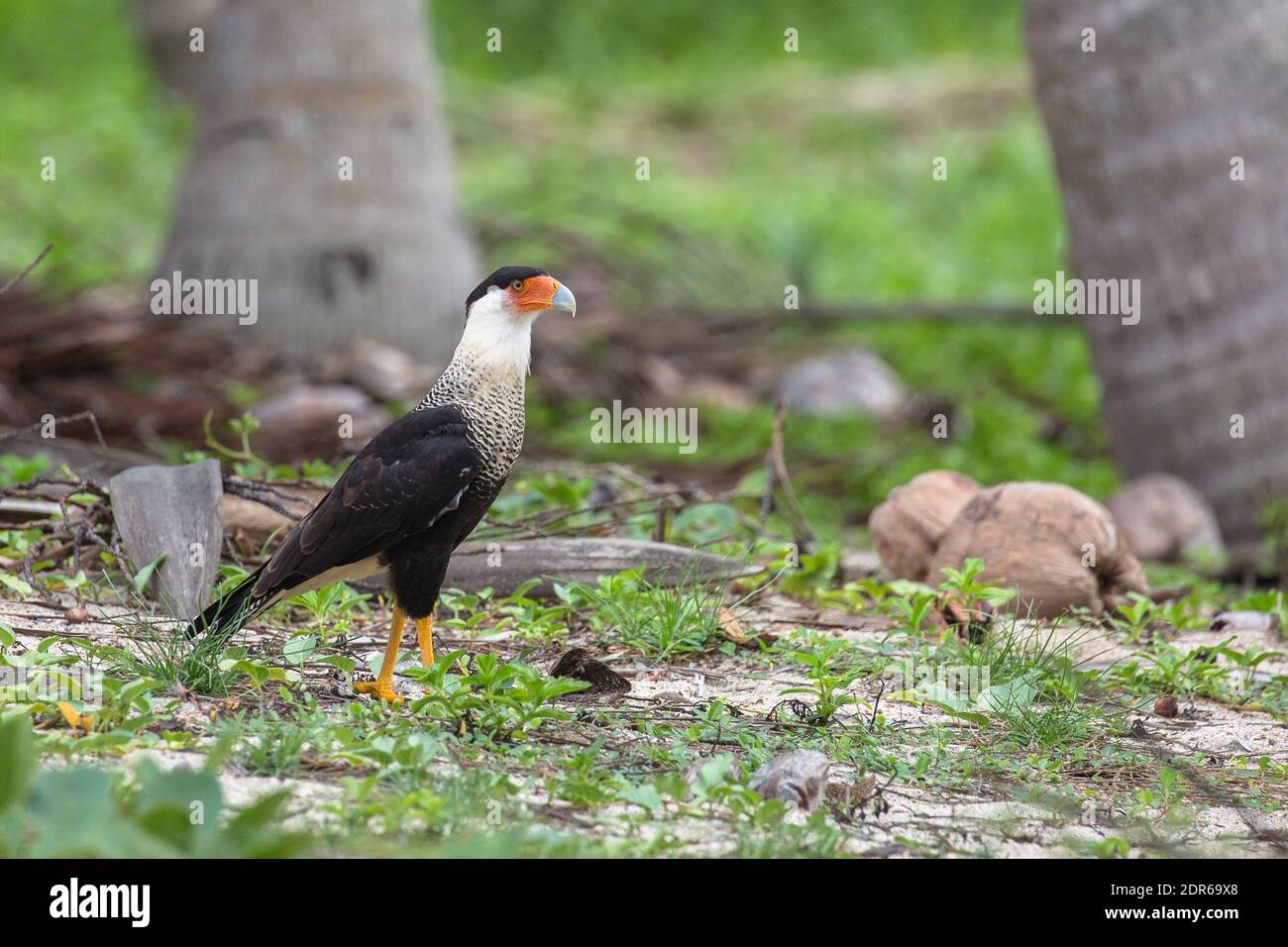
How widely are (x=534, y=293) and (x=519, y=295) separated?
0.04 meters

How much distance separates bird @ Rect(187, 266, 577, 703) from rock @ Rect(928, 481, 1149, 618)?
60.0 inches

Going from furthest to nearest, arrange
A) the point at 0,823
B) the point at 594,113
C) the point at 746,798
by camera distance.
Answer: the point at 594,113 → the point at 746,798 → the point at 0,823

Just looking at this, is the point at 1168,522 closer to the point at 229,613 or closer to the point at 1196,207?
the point at 1196,207

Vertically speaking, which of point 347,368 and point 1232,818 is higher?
point 347,368

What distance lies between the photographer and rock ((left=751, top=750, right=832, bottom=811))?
2.98 m

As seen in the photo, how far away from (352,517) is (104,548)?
960 millimetres

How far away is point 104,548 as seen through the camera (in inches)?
165

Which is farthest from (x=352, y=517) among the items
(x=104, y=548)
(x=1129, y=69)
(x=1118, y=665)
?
(x=1129, y=69)

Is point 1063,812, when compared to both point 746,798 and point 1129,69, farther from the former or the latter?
point 1129,69

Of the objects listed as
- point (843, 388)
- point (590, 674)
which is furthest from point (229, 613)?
point (843, 388)
